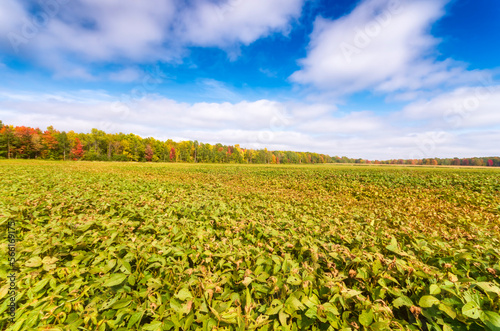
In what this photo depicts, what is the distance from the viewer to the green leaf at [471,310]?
1811 mm

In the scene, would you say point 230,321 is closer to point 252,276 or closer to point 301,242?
point 252,276

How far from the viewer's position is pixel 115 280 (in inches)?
95.9

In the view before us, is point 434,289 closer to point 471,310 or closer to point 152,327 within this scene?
point 471,310

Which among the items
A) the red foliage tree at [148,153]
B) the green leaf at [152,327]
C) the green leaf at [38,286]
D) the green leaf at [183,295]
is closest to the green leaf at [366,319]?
the green leaf at [183,295]

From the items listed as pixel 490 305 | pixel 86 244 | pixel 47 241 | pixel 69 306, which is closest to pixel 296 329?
pixel 490 305

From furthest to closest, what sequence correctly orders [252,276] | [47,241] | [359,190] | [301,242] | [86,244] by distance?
[359,190] < [301,242] < [86,244] < [47,241] < [252,276]

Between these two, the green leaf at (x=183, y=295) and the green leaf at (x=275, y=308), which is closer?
the green leaf at (x=275, y=308)

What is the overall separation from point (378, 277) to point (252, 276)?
1844 millimetres

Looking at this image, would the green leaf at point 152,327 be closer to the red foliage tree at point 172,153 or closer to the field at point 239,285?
the field at point 239,285

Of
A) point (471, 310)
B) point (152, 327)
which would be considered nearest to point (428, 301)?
point (471, 310)

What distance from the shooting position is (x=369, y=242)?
398 centimetres

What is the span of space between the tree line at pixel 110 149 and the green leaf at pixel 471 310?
101803 millimetres

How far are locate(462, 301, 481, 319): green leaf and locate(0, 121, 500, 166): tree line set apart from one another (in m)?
102

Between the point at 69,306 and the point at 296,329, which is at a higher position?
the point at 69,306
